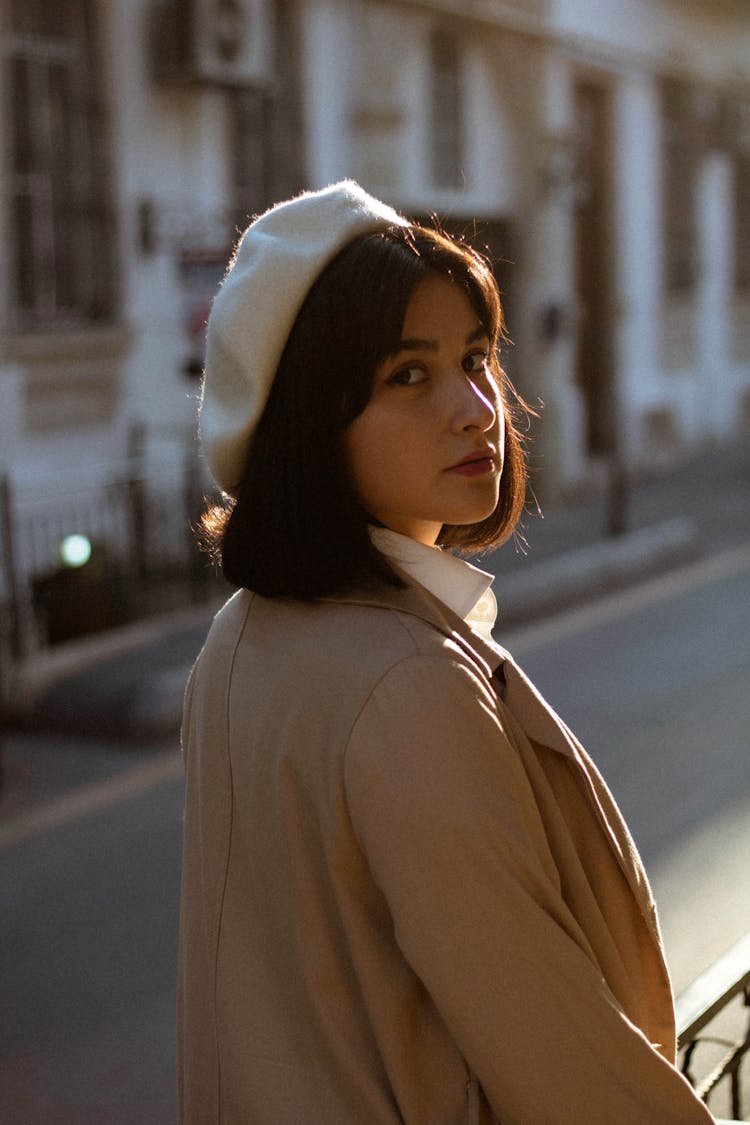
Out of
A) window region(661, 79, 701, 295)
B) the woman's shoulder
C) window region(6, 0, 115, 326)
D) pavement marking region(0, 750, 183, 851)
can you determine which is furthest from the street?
window region(661, 79, 701, 295)

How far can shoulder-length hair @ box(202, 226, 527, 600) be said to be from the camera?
1.54m

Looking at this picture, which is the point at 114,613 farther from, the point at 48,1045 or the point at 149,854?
the point at 48,1045

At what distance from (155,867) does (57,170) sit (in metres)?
6.82

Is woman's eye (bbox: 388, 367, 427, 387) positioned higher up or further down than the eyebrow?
further down

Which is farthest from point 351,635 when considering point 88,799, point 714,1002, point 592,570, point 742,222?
point 742,222

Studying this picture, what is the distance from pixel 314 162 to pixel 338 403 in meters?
12.5

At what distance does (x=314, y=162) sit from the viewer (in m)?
13.6

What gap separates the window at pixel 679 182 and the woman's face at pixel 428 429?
62.1 ft

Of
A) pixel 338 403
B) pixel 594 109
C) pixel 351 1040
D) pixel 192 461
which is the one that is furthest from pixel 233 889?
pixel 594 109

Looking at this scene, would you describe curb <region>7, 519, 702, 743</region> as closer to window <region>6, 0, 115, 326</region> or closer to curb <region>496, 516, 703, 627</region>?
curb <region>496, 516, 703, 627</region>

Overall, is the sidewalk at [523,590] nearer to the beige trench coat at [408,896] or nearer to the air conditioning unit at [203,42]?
the beige trench coat at [408,896]

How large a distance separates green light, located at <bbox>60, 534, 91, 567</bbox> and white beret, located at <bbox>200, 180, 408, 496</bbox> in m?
7.76

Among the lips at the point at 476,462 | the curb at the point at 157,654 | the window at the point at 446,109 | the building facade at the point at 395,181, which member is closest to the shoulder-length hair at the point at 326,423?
the lips at the point at 476,462

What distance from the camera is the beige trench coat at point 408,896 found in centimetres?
137
